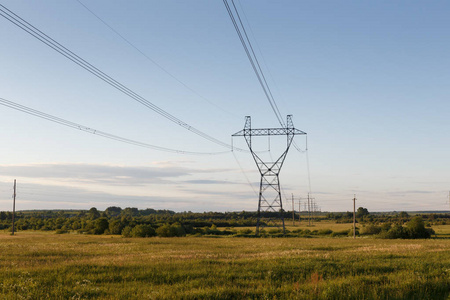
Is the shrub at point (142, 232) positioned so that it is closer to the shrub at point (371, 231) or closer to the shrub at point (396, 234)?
the shrub at point (396, 234)

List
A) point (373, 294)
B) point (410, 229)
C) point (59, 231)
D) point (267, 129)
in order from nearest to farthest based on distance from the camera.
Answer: point (373, 294) < point (267, 129) < point (410, 229) < point (59, 231)

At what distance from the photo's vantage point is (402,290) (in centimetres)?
1833

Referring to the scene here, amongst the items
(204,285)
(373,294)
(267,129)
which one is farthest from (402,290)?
(267,129)

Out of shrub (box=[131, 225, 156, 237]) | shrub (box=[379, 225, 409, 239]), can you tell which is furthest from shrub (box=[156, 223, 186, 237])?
shrub (box=[379, 225, 409, 239])

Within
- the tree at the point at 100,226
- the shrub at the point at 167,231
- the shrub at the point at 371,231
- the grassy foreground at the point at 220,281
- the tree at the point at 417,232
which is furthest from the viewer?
the tree at the point at 100,226

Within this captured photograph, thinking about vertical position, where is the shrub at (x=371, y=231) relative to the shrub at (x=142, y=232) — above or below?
below

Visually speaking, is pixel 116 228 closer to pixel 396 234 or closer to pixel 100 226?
pixel 100 226

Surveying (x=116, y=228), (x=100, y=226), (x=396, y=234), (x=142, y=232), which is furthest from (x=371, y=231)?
(x=100, y=226)

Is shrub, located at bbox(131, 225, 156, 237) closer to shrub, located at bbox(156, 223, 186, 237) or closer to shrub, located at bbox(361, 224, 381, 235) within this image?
shrub, located at bbox(156, 223, 186, 237)

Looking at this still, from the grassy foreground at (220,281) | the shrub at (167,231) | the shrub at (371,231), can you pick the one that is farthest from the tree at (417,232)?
the grassy foreground at (220,281)

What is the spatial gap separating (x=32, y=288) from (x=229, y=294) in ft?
30.5

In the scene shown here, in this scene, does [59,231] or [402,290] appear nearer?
[402,290]

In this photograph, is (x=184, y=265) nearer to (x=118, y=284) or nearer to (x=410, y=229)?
(x=118, y=284)

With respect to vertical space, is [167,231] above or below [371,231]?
above
